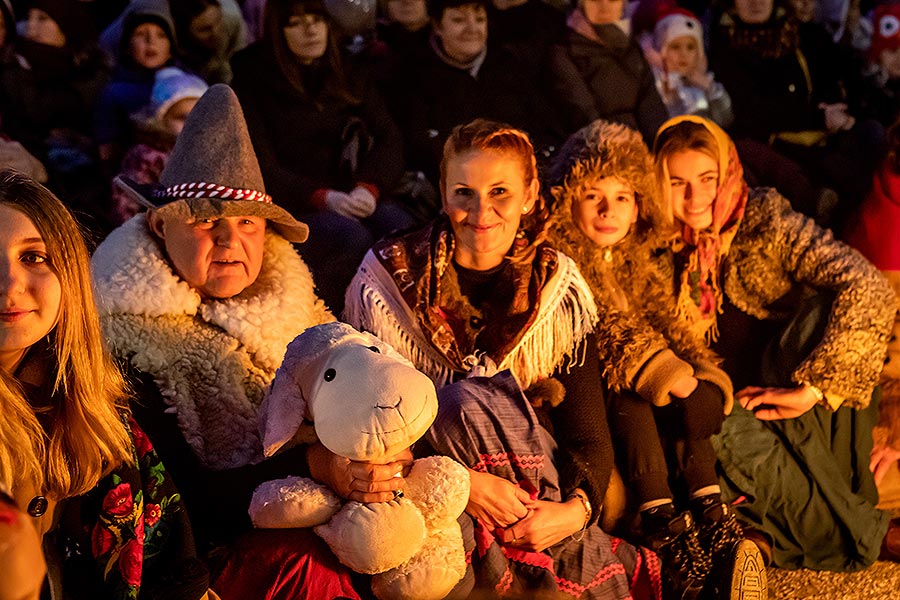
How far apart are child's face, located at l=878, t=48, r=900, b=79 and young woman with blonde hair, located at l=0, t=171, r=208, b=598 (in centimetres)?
490

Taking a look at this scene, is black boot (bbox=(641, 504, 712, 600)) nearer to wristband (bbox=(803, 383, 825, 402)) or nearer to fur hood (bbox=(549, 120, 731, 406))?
fur hood (bbox=(549, 120, 731, 406))

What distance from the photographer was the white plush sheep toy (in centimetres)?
225

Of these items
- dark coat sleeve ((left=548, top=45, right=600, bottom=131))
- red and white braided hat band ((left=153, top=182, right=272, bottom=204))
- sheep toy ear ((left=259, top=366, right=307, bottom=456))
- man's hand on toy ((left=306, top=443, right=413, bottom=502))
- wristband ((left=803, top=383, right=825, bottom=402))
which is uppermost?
dark coat sleeve ((left=548, top=45, right=600, bottom=131))

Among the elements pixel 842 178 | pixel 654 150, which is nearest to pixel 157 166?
pixel 654 150

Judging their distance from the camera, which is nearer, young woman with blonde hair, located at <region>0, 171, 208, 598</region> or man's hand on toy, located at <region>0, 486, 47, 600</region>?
man's hand on toy, located at <region>0, 486, 47, 600</region>

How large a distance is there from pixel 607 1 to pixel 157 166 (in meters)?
2.26

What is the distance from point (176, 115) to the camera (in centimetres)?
418

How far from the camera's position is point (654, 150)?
3.79 m

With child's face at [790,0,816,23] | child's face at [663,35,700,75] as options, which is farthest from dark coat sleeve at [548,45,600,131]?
child's face at [790,0,816,23]

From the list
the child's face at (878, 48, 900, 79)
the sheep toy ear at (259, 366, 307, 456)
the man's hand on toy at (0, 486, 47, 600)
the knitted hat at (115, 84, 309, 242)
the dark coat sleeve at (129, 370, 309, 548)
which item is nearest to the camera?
the man's hand on toy at (0, 486, 47, 600)

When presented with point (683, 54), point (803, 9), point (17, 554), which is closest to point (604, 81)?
point (683, 54)

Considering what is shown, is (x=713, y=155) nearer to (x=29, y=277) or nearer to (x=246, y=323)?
(x=246, y=323)

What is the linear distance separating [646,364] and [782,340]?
2.28 ft

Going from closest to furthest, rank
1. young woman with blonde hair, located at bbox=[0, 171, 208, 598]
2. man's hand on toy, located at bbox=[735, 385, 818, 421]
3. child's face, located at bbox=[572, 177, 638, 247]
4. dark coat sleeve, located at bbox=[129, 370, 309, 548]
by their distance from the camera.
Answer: young woman with blonde hair, located at bbox=[0, 171, 208, 598], dark coat sleeve, located at bbox=[129, 370, 309, 548], child's face, located at bbox=[572, 177, 638, 247], man's hand on toy, located at bbox=[735, 385, 818, 421]
